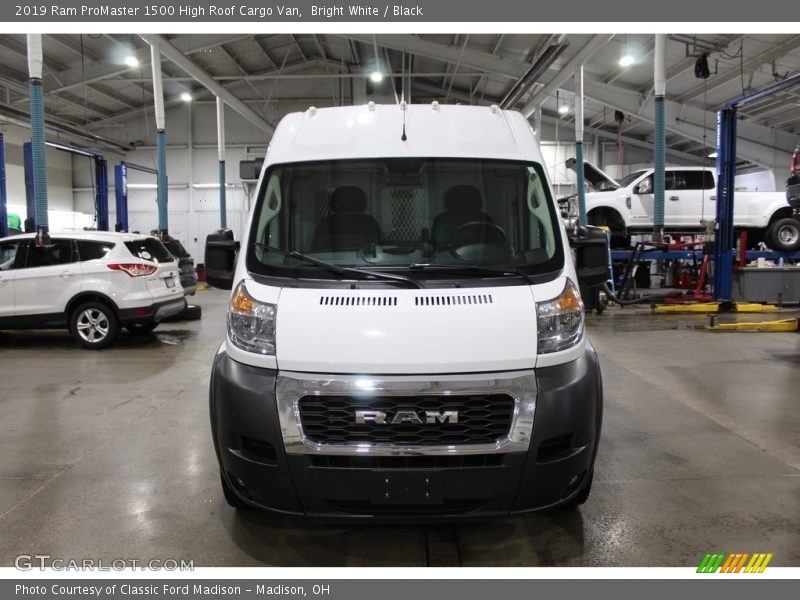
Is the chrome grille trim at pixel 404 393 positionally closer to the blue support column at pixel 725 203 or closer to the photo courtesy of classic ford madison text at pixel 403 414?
the photo courtesy of classic ford madison text at pixel 403 414

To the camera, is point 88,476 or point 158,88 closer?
point 88,476

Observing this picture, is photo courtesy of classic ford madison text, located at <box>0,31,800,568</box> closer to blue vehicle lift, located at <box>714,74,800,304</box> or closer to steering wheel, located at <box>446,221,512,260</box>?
steering wheel, located at <box>446,221,512,260</box>

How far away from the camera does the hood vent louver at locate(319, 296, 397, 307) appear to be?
2.45 m

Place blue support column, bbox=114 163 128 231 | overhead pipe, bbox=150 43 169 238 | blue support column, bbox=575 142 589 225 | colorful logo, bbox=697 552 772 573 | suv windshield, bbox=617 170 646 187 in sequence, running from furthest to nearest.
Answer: blue support column, bbox=114 163 128 231 < overhead pipe, bbox=150 43 169 238 < suv windshield, bbox=617 170 646 187 < blue support column, bbox=575 142 589 225 < colorful logo, bbox=697 552 772 573

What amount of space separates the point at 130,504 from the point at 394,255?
204 centimetres

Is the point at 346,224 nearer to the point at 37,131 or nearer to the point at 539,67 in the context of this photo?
the point at 37,131

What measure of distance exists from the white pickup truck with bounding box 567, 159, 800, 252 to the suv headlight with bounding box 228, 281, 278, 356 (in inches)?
456

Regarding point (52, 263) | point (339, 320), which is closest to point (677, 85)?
point (52, 263)

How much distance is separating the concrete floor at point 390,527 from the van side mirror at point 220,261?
1.25m

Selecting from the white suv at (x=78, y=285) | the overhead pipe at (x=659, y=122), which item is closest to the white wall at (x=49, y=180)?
the white suv at (x=78, y=285)

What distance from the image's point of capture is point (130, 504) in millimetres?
3168

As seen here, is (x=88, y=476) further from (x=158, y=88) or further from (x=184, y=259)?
(x=158, y=88)

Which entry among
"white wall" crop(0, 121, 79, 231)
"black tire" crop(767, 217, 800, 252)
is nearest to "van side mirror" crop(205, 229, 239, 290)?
"black tire" crop(767, 217, 800, 252)

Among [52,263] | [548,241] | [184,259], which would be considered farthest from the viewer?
[184,259]
